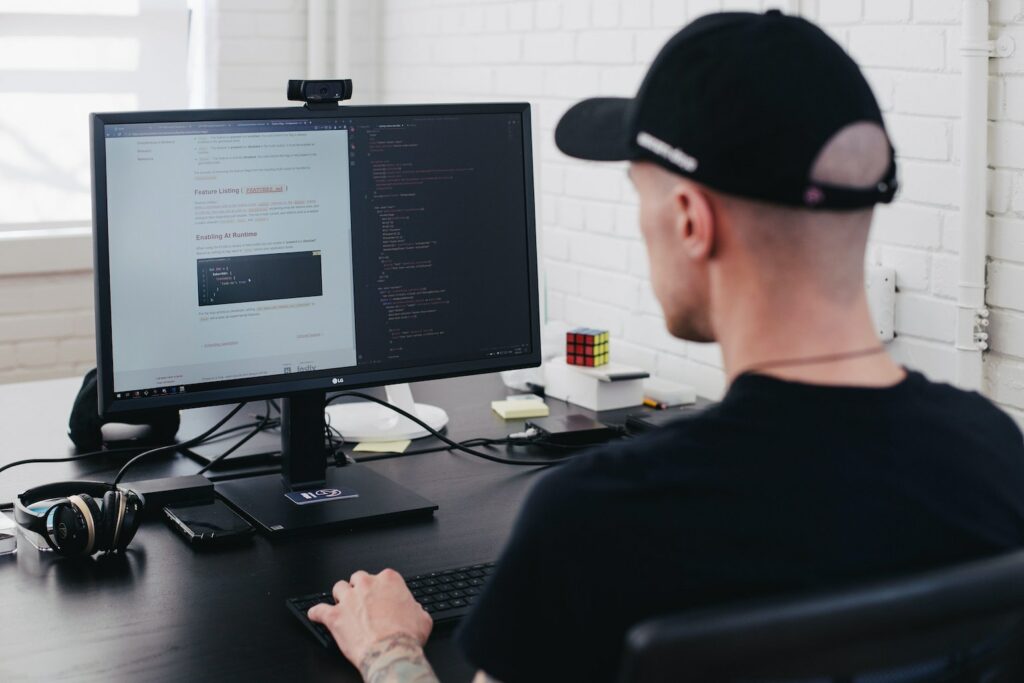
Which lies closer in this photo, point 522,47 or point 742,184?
point 742,184

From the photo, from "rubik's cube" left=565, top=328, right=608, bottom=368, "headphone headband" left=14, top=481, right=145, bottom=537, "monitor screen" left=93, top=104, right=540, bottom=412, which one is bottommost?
"headphone headband" left=14, top=481, right=145, bottom=537

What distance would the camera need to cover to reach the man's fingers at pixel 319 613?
1287 mm

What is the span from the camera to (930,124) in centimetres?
206

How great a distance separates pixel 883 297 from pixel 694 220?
1.27 metres

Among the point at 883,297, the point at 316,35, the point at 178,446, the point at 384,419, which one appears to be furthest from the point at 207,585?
the point at 316,35

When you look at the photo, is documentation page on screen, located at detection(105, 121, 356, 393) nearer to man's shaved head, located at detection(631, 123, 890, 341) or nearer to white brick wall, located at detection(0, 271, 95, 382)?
man's shaved head, located at detection(631, 123, 890, 341)

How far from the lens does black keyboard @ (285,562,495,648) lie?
132 cm

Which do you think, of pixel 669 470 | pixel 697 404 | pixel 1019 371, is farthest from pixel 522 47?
pixel 669 470

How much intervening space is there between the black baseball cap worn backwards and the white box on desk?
4.04 ft

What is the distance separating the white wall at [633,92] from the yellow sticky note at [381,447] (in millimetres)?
448

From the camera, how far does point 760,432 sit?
0.90 metres

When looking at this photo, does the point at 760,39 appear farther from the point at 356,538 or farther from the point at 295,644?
the point at 356,538

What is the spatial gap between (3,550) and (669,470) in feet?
3.17

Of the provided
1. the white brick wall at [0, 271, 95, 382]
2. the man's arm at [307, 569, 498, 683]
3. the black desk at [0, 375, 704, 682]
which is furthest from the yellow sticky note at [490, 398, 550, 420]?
the white brick wall at [0, 271, 95, 382]
